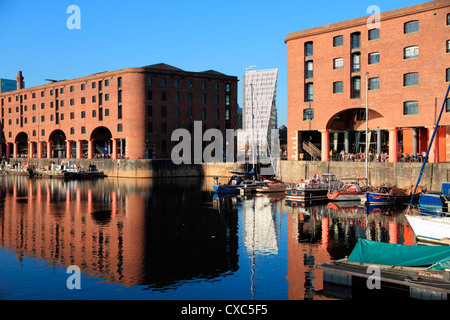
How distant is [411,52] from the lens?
56.2 meters

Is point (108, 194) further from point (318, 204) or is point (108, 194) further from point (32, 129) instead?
point (32, 129)

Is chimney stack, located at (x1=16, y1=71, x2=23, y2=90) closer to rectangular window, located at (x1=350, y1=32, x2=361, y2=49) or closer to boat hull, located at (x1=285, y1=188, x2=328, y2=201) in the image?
rectangular window, located at (x1=350, y1=32, x2=361, y2=49)

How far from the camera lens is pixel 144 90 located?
91.6 m

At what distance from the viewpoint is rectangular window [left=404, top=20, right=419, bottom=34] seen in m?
55.5

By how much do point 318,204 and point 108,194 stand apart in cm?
2619

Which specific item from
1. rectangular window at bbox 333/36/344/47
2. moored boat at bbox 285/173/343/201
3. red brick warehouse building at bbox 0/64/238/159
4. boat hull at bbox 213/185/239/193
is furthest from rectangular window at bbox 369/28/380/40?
red brick warehouse building at bbox 0/64/238/159

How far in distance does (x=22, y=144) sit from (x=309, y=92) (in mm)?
95409

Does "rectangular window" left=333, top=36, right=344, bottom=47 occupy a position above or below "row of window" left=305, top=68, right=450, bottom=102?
above

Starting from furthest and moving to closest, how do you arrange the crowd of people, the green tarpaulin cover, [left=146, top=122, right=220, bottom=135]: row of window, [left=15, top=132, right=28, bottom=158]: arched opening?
[left=15, top=132, right=28, bottom=158]: arched opening, [left=146, top=122, right=220, bottom=135]: row of window, the crowd of people, the green tarpaulin cover

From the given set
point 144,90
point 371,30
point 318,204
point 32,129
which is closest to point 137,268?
point 318,204

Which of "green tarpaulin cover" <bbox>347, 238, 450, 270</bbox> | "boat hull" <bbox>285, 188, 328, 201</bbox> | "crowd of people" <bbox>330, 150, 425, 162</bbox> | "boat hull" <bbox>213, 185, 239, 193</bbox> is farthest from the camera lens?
"boat hull" <bbox>213, 185, 239, 193</bbox>

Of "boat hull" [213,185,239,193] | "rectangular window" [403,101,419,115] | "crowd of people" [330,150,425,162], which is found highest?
"rectangular window" [403,101,419,115]

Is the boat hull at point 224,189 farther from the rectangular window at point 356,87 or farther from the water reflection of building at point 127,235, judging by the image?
the rectangular window at point 356,87
